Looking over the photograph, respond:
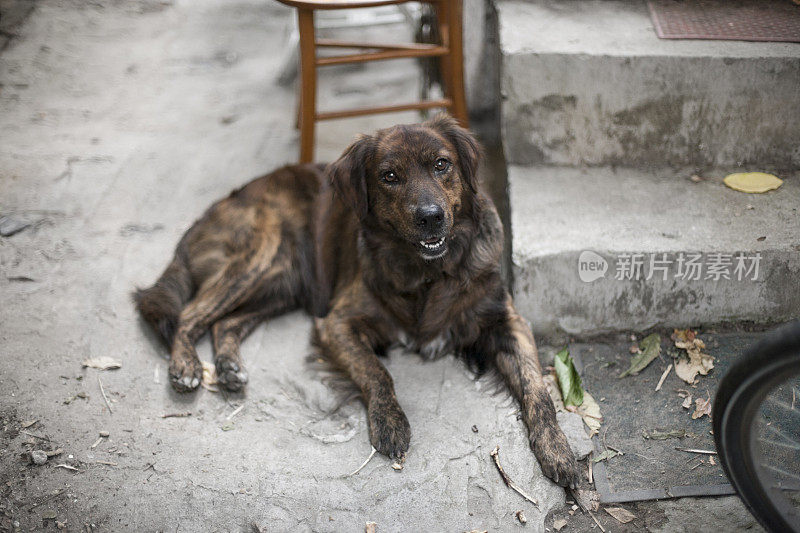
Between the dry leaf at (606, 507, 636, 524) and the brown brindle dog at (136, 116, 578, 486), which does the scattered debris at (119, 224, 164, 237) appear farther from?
the dry leaf at (606, 507, 636, 524)

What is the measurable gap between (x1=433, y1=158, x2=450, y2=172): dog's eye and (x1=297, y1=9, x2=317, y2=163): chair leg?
1.39 metres

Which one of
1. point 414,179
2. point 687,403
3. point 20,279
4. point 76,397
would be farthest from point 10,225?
point 687,403

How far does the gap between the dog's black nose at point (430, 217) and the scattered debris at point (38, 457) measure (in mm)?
1777

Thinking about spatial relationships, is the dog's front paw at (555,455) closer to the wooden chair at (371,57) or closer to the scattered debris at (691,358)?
the scattered debris at (691,358)

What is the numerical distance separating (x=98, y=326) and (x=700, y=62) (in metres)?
3.34

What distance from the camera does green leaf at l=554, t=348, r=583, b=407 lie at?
306 centimetres

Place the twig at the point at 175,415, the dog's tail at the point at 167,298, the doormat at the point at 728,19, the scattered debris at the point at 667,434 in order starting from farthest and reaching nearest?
the doormat at the point at 728,19
the dog's tail at the point at 167,298
the twig at the point at 175,415
the scattered debris at the point at 667,434

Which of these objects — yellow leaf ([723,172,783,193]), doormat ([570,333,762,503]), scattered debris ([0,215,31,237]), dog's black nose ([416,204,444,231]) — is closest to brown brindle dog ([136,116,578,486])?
dog's black nose ([416,204,444,231])

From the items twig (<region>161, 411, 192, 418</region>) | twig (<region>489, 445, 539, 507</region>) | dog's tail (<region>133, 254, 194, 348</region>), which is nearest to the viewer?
twig (<region>489, 445, 539, 507</region>)

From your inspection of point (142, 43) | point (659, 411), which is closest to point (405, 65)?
point (142, 43)

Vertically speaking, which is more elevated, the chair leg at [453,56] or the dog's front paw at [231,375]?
the chair leg at [453,56]

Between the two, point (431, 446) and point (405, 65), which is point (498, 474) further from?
point (405, 65)

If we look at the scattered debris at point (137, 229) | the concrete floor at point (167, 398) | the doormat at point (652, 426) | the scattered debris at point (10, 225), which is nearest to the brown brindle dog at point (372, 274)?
the concrete floor at point (167, 398)

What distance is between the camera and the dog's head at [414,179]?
2873 mm
